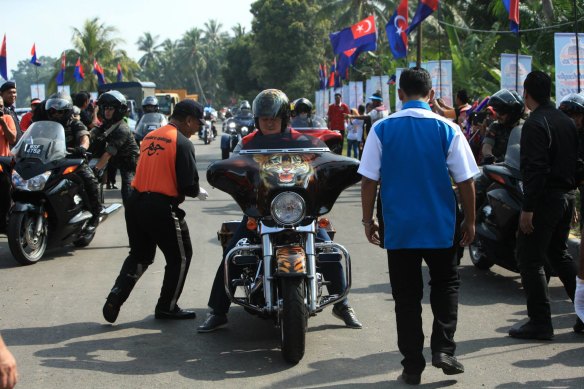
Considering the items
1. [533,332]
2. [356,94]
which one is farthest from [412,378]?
[356,94]

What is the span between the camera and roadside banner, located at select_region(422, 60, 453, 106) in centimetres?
1966

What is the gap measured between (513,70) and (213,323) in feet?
34.3

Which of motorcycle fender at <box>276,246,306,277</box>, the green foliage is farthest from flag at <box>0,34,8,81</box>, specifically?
the green foliage

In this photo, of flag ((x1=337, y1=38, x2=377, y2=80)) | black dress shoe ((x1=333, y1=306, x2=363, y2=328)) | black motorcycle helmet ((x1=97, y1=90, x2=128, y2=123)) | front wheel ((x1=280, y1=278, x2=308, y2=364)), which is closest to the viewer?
front wheel ((x1=280, y1=278, x2=308, y2=364))

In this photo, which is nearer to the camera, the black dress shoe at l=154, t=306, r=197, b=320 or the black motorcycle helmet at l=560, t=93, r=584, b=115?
the black dress shoe at l=154, t=306, r=197, b=320

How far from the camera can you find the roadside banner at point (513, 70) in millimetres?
15672

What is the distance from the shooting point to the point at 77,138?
11.1 m

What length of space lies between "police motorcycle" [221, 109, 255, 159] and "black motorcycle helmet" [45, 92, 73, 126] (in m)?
7.97

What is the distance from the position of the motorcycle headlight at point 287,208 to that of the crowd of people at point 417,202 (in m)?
0.52

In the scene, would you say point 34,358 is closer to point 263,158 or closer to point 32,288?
point 263,158

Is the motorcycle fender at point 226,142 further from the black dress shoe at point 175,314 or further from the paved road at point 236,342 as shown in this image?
the black dress shoe at point 175,314

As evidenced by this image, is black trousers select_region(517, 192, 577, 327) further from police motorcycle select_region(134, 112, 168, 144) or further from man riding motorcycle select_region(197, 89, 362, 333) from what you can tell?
police motorcycle select_region(134, 112, 168, 144)

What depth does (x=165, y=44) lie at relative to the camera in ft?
478

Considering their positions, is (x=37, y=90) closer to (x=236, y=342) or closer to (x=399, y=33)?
(x=399, y=33)
